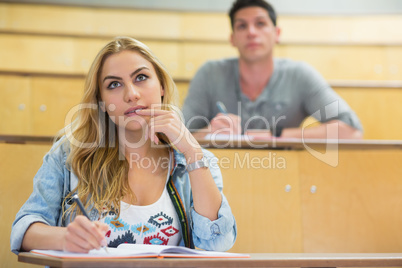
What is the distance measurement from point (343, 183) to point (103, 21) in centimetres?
167

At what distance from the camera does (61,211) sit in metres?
0.79

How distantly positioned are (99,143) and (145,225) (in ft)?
0.61

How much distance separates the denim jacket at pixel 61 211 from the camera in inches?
28.8

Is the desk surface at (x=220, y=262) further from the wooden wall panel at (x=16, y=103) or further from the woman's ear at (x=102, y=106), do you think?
the wooden wall panel at (x=16, y=103)

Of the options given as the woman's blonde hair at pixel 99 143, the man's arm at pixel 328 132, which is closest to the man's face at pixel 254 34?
the man's arm at pixel 328 132

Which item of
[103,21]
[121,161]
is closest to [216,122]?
[121,161]

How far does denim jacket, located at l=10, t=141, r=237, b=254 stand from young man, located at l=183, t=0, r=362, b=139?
0.70 meters

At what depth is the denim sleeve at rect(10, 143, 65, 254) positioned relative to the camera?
694 millimetres

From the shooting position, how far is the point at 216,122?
132 centimetres

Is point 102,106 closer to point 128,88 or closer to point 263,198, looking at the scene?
point 128,88

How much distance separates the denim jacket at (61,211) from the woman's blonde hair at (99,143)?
0.06 ft

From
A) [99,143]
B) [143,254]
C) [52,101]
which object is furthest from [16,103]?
[143,254]

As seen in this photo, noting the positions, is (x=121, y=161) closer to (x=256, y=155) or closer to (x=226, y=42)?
(x=256, y=155)

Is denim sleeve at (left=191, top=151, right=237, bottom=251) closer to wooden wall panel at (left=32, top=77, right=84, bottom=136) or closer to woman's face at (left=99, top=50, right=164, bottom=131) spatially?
woman's face at (left=99, top=50, right=164, bottom=131)
